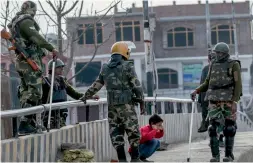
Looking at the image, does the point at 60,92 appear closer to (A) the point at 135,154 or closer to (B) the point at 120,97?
(B) the point at 120,97

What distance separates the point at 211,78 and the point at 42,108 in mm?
2972

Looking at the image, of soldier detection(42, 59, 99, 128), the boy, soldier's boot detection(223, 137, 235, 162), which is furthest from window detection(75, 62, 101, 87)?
the boy

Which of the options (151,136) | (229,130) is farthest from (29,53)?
(229,130)

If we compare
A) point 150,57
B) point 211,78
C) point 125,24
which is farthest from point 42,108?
point 125,24

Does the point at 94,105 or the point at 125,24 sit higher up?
the point at 125,24

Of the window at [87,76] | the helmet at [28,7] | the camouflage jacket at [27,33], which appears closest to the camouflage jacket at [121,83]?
the camouflage jacket at [27,33]

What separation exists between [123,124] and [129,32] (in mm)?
49758

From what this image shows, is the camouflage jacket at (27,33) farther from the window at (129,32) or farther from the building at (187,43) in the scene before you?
the building at (187,43)

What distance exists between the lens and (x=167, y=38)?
60688 mm

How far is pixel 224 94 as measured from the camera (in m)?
10.1

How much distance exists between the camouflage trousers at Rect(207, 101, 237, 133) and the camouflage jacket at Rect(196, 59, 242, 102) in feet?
0.37

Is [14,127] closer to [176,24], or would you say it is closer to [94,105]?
[94,105]

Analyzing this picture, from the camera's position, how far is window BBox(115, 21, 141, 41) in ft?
192

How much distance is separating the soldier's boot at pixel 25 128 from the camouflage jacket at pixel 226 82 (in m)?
2.95
